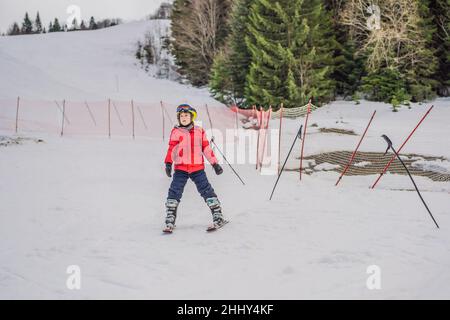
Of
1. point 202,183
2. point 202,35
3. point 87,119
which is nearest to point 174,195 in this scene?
point 202,183

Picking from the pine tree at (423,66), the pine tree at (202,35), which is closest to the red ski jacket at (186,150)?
the pine tree at (423,66)

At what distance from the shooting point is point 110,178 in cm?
894

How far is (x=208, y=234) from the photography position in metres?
5.19

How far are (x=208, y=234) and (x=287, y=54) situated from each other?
60.0ft

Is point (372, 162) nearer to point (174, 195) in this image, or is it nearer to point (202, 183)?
point (202, 183)

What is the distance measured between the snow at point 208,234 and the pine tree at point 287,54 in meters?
10.4

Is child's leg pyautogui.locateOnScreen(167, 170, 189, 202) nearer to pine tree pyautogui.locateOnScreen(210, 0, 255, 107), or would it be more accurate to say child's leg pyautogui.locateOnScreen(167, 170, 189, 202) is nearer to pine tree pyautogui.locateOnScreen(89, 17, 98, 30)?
pine tree pyautogui.locateOnScreen(210, 0, 255, 107)

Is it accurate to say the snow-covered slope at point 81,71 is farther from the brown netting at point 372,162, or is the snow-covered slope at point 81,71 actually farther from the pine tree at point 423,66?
the brown netting at point 372,162

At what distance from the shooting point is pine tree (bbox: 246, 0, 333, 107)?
21734mm

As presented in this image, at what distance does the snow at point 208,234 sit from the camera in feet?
11.9

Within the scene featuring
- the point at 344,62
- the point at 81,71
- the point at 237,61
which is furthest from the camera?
the point at 81,71

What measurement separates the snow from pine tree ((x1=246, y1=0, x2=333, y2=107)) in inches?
410
